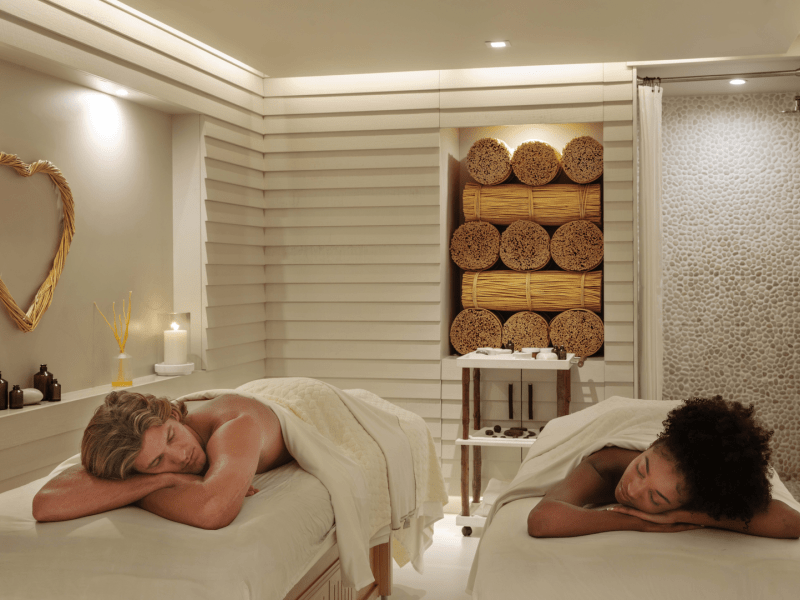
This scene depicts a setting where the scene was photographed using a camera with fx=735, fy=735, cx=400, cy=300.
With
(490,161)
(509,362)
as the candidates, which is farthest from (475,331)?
(490,161)

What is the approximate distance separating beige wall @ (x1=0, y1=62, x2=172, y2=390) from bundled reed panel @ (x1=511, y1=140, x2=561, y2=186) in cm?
199

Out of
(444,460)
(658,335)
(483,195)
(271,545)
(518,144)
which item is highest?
(518,144)

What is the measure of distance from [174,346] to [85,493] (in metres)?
1.94

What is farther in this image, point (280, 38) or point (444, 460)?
point (444, 460)

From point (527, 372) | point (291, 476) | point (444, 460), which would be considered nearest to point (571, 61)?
point (527, 372)

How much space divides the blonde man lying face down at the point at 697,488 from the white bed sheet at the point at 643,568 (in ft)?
0.10

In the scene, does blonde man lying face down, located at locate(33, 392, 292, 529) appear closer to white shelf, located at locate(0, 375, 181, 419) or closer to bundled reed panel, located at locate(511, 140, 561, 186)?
white shelf, located at locate(0, 375, 181, 419)

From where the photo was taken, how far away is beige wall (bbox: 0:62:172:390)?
2.91m

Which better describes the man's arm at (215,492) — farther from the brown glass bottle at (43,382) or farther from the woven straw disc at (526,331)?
the woven straw disc at (526,331)

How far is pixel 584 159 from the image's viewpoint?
424 cm

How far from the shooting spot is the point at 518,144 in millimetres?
4750

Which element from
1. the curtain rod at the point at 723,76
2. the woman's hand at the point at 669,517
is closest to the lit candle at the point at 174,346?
the woman's hand at the point at 669,517

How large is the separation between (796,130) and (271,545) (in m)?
4.19

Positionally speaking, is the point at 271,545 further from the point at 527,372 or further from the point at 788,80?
the point at 788,80
